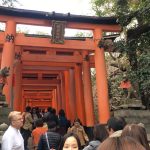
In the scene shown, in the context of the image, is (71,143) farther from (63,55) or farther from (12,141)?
(63,55)

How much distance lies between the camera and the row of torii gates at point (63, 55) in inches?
475

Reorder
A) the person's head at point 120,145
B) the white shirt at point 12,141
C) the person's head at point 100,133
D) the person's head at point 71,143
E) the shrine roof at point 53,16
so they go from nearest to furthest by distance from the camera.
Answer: the person's head at point 120,145 → the person's head at point 71,143 → the person's head at point 100,133 → the white shirt at point 12,141 → the shrine roof at point 53,16

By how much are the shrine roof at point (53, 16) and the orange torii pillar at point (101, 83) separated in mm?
460

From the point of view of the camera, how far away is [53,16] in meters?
12.2

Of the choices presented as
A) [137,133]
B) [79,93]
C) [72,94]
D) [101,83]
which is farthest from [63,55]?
[137,133]

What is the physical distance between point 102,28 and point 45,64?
4.65 metres

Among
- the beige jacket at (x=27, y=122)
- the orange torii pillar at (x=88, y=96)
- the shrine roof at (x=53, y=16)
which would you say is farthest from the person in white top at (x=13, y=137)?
the orange torii pillar at (x=88, y=96)

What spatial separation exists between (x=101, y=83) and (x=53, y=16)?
10.3 ft

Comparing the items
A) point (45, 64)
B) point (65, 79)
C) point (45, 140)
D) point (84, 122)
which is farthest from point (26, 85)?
point (45, 140)

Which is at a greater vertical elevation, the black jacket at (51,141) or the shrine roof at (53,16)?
the shrine roof at (53,16)

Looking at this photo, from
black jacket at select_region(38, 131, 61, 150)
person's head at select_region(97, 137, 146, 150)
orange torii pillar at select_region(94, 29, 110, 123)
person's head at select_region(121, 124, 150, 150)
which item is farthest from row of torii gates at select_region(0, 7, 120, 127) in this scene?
person's head at select_region(97, 137, 146, 150)

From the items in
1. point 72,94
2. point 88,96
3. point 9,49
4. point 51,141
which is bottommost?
point 51,141

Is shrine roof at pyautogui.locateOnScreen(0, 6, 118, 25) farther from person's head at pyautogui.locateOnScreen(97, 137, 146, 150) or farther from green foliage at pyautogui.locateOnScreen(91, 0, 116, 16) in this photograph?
person's head at pyautogui.locateOnScreen(97, 137, 146, 150)

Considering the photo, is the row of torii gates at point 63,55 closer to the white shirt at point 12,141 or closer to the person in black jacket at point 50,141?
the person in black jacket at point 50,141
